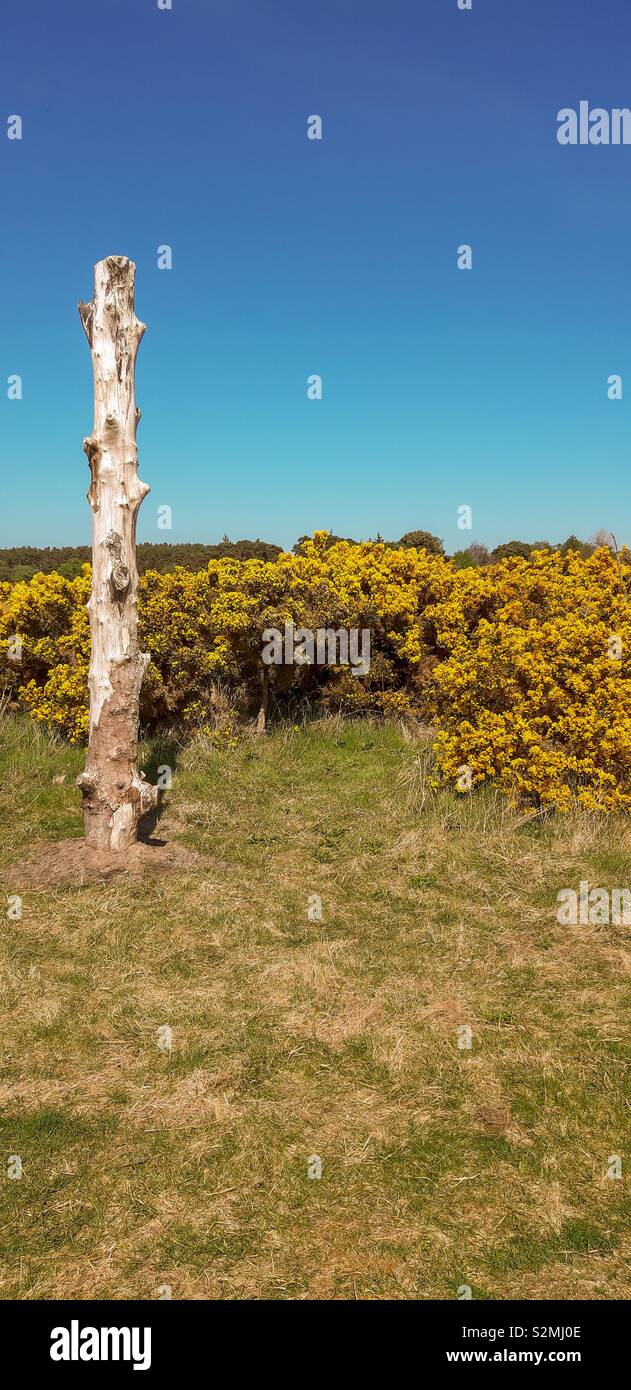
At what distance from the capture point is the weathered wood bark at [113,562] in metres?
6.97

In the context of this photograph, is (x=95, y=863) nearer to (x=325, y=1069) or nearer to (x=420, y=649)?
(x=325, y=1069)

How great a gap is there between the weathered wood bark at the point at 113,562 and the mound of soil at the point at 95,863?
151 mm

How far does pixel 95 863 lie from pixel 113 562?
8.59 feet

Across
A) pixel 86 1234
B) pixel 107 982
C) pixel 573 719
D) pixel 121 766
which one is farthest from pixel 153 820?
pixel 86 1234

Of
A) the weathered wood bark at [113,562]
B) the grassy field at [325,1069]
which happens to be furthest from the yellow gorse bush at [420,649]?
the weathered wood bark at [113,562]

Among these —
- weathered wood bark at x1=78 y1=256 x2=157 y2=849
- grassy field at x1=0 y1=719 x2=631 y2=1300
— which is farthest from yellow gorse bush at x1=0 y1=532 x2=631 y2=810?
weathered wood bark at x1=78 y1=256 x2=157 y2=849

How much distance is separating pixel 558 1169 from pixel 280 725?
24.1 feet

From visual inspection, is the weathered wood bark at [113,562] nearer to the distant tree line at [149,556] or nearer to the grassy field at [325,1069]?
the grassy field at [325,1069]

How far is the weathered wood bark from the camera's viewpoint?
697cm

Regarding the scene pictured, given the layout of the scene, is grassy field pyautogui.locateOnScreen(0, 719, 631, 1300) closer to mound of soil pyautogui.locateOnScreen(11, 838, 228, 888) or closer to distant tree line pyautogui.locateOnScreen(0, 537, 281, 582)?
mound of soil pyautogui.locateOnScreen(11, 838, 228, 888)

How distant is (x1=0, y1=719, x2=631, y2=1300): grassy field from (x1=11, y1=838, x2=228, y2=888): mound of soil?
5.7 inches

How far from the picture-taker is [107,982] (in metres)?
5.21
